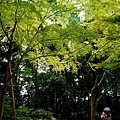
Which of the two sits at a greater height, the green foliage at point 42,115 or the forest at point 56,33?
the forest at point 56,33

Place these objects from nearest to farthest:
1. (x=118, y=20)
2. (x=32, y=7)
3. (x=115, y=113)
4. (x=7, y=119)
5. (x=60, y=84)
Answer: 1. (x=32, y=7)
2. (x=118, y=20)
3. (x=7, y=119)
4. (x=60, y=84)
5. (x=115, y=113)

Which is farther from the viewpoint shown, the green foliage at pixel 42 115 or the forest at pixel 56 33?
the green foliage at pixel 42 115

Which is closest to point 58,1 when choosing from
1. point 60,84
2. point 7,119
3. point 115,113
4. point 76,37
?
point 76,37

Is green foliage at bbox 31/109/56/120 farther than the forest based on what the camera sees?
Yes

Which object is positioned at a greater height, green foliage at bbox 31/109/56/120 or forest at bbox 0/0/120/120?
forest at bbox 0/0/120/120

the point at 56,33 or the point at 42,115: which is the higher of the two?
the point at 56,33

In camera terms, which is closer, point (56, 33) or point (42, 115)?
point (56, 33)

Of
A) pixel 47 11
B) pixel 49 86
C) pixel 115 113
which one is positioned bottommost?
pixel 115 113

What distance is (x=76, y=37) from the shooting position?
4.36m

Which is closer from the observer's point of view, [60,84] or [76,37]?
[76,37]

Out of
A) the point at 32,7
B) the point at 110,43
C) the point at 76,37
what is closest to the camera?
the point at 32,7

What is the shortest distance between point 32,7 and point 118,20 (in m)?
2.07

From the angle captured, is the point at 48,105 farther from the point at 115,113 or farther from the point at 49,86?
the point at 115,113

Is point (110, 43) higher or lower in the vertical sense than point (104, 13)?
lower
